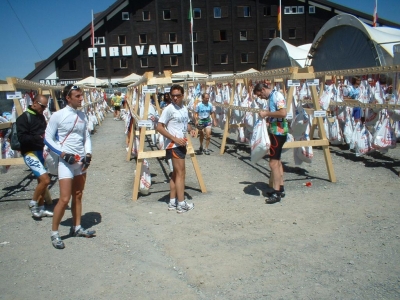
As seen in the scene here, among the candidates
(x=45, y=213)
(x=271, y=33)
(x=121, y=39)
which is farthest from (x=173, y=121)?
(x=271, y=33)

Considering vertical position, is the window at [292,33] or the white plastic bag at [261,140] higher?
the window at [292,33]

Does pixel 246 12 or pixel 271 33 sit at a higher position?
pixel 246 12

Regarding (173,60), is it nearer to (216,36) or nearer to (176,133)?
(216,36)

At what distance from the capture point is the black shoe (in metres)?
6.29

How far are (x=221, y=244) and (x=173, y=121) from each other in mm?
2012

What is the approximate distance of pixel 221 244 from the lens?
4.82m

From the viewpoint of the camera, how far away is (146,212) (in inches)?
244

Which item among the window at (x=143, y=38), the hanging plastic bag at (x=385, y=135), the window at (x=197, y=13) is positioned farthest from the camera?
the window at (x=143, y=38)

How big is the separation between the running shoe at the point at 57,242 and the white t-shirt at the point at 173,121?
194 centimetres

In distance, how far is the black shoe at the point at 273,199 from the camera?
20.6 feet

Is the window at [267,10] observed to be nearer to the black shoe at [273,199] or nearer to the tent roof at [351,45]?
the tent roof at [351,45]

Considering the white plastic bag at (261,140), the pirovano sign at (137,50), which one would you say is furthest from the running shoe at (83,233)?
the pirovano sign at (137,50)

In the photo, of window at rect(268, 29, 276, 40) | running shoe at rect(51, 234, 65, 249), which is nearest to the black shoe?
running shoe at rect(51, 234, 65, 249)

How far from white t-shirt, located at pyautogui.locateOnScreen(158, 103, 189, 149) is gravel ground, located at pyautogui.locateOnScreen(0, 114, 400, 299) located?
3.85 ft
